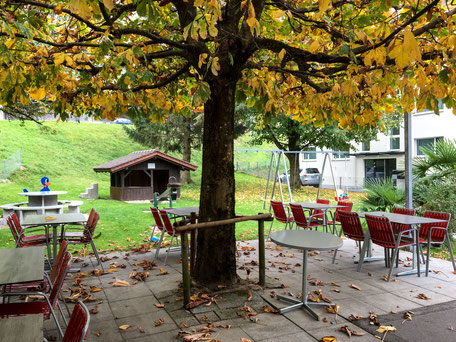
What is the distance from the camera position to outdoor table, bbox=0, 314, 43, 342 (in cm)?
197

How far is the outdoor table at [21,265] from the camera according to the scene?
3033 mm

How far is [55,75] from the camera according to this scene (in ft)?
17.8

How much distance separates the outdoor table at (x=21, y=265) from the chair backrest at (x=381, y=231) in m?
4.96

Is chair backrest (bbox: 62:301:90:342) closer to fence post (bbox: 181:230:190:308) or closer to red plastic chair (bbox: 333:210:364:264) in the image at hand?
fence post (bbox: 181:230:190:308)

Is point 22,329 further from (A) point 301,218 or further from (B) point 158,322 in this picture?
(A) point 301,218

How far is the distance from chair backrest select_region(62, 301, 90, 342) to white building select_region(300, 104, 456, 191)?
2171 centimetres

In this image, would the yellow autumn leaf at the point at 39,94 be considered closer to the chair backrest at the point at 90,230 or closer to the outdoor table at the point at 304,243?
the chair backrest at the point at 90,230

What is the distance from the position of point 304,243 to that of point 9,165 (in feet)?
97.3

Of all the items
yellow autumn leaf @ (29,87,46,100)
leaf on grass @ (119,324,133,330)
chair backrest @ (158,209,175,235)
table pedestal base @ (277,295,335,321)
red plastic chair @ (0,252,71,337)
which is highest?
yellow autumn leaf @ (29,87,46,100)

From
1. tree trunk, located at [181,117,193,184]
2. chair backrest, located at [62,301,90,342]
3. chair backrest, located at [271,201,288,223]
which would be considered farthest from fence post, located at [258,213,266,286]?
tree trunk, located at [181,117,193,184]

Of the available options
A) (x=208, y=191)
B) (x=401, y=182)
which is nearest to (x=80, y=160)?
(x=401, y=182)

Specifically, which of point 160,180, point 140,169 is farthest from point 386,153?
point 140,169

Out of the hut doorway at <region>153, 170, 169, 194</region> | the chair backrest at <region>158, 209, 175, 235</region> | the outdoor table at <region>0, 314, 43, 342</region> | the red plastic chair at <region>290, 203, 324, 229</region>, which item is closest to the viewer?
the outdoor table at <region>0, 314, 43, 342</region>

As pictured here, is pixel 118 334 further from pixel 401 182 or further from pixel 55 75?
pixel 401 182
